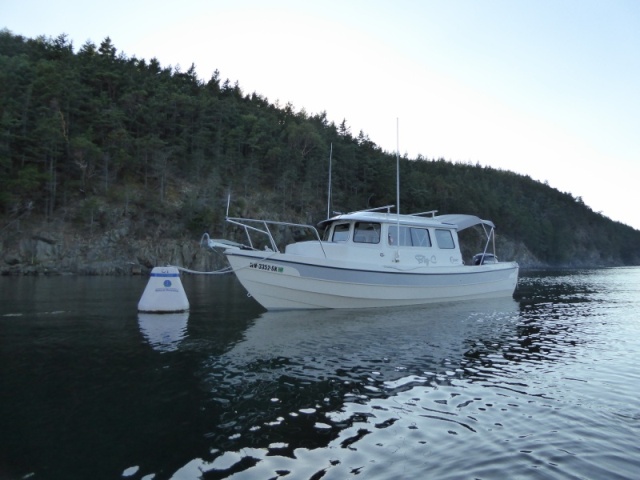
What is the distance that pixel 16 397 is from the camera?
6.89 m

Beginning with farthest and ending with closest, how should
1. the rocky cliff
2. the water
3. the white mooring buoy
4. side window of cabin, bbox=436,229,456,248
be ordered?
the rocky cliff → side window of cabin, bbox=436,229,456,248 → the white mooring buoy → the water

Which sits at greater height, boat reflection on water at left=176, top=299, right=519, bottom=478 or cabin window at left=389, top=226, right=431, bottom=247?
cabin window at left=389, top=226, right=431, bottom=247

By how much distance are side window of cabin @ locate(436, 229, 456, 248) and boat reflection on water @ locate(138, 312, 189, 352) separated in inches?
471

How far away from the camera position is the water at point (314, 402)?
16.0ft

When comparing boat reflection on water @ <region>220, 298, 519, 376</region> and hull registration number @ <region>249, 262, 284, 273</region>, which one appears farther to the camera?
hull registration number @ <region>249, 262, 284, 273</region>

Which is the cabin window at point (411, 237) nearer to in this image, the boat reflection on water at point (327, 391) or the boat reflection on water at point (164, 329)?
the boat reflection on water at point (327, 391)

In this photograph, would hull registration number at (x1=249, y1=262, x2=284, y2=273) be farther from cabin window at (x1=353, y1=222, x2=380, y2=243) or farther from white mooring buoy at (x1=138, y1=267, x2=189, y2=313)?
cabin window at (x1=353, y1=222, x2=380, y2=243)

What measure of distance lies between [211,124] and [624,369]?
7193 cm

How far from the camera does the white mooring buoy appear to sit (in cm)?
1697

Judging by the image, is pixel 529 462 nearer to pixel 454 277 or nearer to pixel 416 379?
pixel 416 379

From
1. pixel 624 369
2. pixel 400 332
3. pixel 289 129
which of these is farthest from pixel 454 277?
pixel 289 129

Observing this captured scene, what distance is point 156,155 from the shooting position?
6341cm

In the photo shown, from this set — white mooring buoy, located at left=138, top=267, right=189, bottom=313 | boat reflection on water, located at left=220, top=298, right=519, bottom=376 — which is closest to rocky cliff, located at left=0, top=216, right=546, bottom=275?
white mooring buoy, located at left=138, top=267, right=189, bottom=313

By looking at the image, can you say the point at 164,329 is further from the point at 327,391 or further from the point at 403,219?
the point at 403,219
